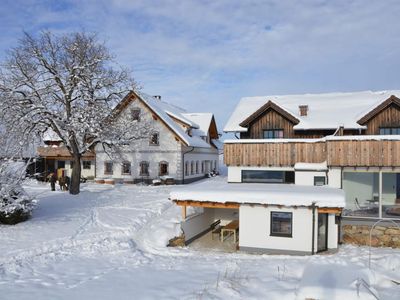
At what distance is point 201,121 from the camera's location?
40.7 meters

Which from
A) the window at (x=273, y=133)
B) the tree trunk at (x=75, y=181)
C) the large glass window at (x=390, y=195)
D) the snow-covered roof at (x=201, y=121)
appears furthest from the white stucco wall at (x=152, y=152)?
the large glass window at (x=390, y=195)

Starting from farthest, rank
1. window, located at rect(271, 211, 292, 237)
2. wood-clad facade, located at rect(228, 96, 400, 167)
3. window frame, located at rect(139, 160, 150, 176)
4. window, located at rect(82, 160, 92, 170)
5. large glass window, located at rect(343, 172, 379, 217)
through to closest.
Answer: window, located at rect(82, 160, 92, 170) → window frame, located at rect(139, 160, 150, 176) → large glass window, located at rect(343, 172, 379, 217) → wood-clad facade, located at rect(228, 96, 400, 167) → window, located at rect(271, 211, 292, 237)

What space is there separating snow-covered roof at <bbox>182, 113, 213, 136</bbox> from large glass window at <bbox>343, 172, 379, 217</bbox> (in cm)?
2260

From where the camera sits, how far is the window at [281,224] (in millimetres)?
14414

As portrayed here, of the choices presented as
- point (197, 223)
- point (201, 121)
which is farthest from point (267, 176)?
point (201, 121)

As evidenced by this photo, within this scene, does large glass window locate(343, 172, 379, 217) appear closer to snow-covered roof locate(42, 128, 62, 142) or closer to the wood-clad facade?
the wood-clad facade

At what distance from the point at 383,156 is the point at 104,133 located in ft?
51.7

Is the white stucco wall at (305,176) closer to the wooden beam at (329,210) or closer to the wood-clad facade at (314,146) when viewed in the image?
the wood-clad facade at (314,146)

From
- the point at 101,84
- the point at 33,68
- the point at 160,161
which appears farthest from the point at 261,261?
the point at 160,161

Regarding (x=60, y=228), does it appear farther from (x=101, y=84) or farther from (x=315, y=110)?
(x=315, y=110)

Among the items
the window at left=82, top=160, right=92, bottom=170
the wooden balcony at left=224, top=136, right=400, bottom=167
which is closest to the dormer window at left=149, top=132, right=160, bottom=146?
the window at left=82, top=160, right=92, bottom=170

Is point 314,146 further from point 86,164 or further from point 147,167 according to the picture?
point 86,164

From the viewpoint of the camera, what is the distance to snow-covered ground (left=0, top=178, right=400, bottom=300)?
8.97m

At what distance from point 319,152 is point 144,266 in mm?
10759
